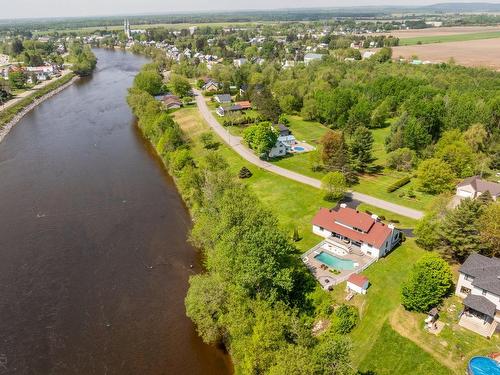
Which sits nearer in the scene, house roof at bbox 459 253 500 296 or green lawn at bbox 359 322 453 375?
green lawn at bbox 359 322 453 375

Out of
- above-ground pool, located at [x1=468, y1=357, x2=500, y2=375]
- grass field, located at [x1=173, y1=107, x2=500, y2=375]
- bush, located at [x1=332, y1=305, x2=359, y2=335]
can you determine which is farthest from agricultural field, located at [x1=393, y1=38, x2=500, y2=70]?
bush, located at [x1=332, y1=305, x2=359, y2=335]

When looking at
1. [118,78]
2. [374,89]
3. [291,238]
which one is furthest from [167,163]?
[118,78]

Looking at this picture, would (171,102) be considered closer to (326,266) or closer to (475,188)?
(326,266)

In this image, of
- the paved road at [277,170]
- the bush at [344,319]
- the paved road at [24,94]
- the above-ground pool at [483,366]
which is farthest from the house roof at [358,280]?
the paved road at [24,94]

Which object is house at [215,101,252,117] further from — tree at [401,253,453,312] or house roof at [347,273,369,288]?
tree at [401,253,453,312]

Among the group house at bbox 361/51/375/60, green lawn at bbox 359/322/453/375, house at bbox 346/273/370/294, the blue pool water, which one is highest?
house at bbox 361/51/375/60

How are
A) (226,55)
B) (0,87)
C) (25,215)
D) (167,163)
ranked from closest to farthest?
(25,215), (167,163), (0,87), (226,55)

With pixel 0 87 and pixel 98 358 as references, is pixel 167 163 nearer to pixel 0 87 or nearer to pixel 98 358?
pixel 98 358
